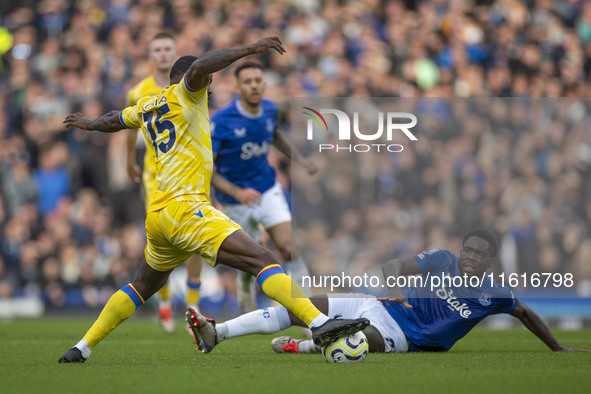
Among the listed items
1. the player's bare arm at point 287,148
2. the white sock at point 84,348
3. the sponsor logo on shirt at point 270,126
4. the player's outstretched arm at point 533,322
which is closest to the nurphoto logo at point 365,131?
the player's bare arm at point 287,148

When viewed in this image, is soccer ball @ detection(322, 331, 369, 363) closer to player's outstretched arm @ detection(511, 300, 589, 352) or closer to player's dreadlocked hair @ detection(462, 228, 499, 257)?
player's dreadlocked hair @ detection(462, 228, 499, 257)

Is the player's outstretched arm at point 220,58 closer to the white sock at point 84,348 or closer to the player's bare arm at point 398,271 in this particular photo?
the player's bare arm at point 398,271

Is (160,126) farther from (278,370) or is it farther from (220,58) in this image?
(278,370)

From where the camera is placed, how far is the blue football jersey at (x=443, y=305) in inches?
306

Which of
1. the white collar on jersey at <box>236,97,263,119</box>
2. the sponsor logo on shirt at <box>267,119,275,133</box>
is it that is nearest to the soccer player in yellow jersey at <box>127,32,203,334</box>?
the white collar on jersey at <box>236,97,263,119</box>

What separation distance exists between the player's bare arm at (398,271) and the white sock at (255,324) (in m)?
0.94

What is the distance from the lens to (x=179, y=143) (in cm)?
709

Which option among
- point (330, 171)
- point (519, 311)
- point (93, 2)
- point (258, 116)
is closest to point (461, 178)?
point (330, 171)

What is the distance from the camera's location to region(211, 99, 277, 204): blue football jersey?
10.6 meters

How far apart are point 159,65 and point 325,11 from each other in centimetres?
991

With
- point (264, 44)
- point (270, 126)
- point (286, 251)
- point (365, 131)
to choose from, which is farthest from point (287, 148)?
point (264, 44)

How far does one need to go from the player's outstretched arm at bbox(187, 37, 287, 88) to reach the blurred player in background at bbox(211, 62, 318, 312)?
3595mm

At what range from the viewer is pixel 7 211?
17.3 metres

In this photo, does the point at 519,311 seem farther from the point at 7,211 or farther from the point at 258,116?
the point at 7,211
